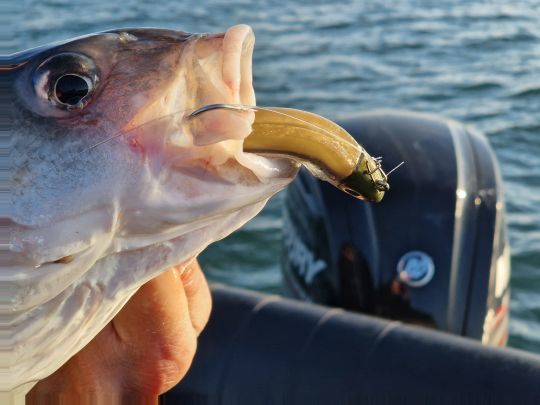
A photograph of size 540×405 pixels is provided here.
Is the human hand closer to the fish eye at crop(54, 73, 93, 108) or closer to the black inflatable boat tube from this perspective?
the fish eye at crop(54, 73, 93, 108)

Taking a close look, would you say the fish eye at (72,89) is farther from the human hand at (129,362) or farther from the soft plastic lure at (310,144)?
the human hand at (129,362)

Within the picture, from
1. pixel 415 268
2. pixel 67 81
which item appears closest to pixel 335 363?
pixel 415 268

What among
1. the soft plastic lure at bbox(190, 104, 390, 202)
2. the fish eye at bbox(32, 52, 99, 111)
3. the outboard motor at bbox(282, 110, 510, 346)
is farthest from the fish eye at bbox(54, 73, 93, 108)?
the outboard motor at bbox(282, 110, 510, 346)

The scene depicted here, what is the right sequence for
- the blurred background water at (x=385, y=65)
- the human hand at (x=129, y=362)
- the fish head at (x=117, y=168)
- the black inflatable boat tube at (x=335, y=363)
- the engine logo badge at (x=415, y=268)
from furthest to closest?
1. the blurred background water at (x=385, y=65)
2. the engine logo badge at (x=415, y=268)
3. the black inflatable boat tube at (x=335, y=363)
4. the human hand at (x=129, y=362)
5. the fish head at (x=117, y=168)

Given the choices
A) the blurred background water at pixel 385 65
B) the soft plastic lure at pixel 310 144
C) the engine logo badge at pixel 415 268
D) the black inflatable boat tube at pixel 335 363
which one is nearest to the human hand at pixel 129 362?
the soft plastic lure at pixel 310 144

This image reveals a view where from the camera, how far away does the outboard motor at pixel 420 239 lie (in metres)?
3.06

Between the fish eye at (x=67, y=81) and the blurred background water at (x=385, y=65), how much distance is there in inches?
153

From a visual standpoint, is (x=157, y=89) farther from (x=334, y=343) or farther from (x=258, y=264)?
(x=258, y=264)

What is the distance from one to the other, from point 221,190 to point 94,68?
11.2 inches

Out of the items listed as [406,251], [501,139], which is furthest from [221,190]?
[501,139]

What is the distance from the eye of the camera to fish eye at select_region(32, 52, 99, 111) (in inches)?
56.1

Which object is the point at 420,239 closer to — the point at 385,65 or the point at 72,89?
the point at 72,89

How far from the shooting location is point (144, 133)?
139 cm

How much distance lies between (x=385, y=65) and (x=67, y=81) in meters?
7.84
